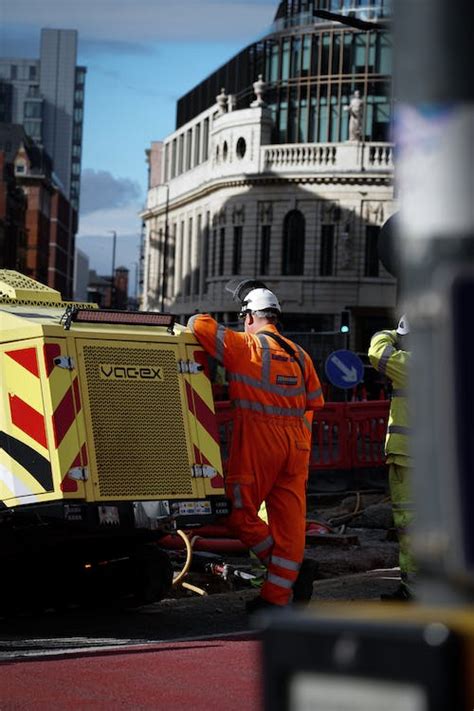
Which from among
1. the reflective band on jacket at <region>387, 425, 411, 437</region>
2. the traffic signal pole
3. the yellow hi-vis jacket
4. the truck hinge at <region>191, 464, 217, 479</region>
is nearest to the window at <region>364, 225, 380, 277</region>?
the yellow hi-vis jacket

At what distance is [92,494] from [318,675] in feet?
22.0

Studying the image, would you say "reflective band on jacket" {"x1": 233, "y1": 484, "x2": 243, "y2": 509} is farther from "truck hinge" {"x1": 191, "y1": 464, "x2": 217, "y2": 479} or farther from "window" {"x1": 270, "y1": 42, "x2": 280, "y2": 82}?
"window" {"x1": 270, "y1": 42, "x2": 280, "y2": 82}

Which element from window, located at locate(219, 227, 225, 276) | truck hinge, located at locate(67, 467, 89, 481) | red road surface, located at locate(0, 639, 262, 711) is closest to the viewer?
red road surface, located at locate(0, 639, 262, 711)

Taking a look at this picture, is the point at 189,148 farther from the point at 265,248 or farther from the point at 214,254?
the point at 265,248

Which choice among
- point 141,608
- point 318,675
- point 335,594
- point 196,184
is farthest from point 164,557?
point 196,184

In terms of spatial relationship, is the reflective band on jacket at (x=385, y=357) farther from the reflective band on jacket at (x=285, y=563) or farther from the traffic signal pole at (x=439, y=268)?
the traffic signal pole at (x=439, y=268)

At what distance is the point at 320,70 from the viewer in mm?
89875

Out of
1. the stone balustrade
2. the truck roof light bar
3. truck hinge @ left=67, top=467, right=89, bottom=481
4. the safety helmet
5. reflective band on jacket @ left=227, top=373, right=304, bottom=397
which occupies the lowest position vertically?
truck hinge @ left=67, top=467, right=89, bottom=481

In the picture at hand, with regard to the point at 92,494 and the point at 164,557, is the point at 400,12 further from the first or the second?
the point at 164,557

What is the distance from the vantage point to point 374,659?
6.18 feet

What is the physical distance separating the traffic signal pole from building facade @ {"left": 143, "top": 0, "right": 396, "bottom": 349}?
81539 mm

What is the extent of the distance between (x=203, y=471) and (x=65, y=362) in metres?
1.12

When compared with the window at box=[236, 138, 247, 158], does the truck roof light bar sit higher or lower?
lower

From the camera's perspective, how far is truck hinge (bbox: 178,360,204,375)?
911 centimetres
